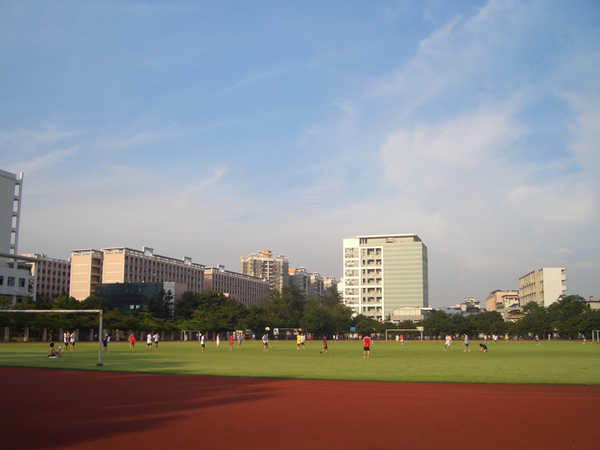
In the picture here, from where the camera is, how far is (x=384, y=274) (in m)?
167

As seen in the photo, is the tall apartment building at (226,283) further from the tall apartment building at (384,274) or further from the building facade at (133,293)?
the building facade at (133,293)

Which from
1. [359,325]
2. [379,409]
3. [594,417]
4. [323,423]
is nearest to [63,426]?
[323,423]

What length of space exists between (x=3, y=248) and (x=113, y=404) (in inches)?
4157

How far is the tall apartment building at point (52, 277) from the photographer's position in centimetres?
16262

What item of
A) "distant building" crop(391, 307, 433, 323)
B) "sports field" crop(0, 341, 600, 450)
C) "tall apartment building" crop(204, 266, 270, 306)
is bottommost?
"distant building" crop(391, 307, 433, 323)

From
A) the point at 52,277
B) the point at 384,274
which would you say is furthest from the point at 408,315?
the point at 52,277

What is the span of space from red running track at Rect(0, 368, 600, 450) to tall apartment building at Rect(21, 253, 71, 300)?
157838mm

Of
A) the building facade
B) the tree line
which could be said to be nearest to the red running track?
the tree line

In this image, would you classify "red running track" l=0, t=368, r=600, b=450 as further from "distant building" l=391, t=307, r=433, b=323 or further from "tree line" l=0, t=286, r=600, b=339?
"distant building" l=391, t=307, r=433, b=323

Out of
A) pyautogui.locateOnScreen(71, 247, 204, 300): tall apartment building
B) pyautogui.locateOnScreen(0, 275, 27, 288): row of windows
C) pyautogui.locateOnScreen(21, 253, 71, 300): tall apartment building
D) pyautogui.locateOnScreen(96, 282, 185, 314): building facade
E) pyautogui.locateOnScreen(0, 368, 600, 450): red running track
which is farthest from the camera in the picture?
pyautogui.locateOnScreen(21, 253, 71, 300): tall apartment building

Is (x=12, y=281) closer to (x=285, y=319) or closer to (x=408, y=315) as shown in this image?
(x=285, y=319)

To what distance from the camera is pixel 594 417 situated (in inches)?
511

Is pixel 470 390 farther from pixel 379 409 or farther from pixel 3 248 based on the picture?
pixel 3 248

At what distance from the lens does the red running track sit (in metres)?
10.4
